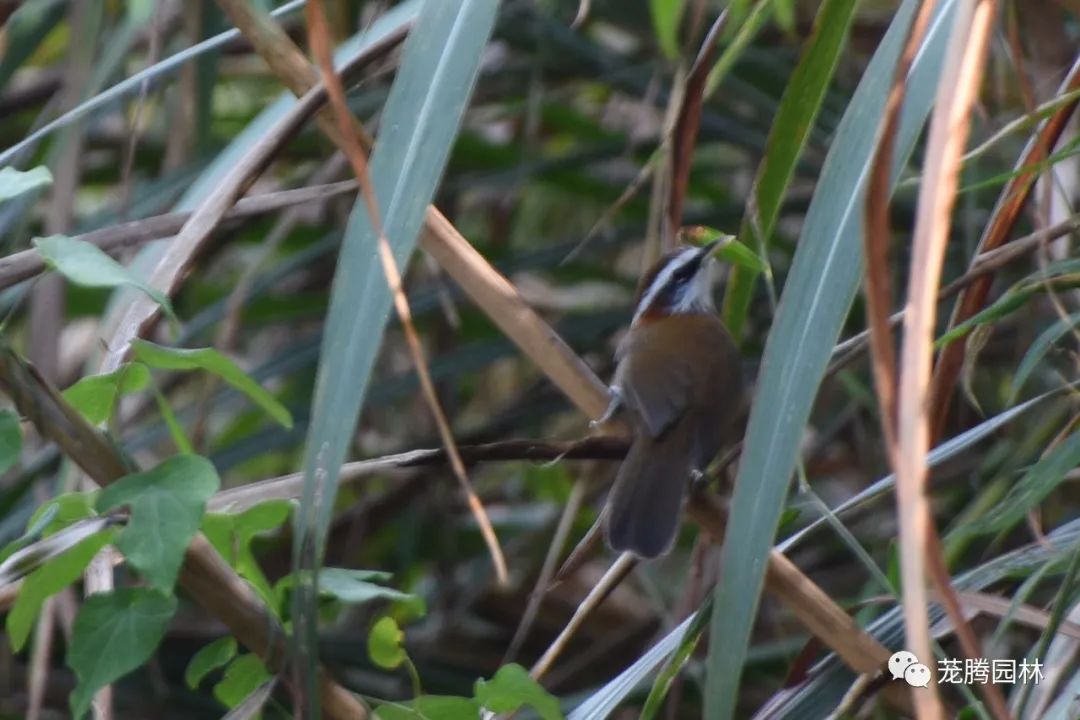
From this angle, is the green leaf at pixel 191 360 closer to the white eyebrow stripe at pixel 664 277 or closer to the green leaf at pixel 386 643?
the green leaf at pixel 386 643

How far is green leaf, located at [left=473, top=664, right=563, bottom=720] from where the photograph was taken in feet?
4.71

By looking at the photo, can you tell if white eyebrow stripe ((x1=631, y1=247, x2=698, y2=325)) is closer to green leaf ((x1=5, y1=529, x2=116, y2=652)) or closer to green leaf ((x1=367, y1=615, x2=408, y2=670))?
green leaf ((x1=367, y1=615, x2=408, y2=670))

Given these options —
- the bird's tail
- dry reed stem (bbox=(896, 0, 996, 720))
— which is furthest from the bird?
dry reed stem (bbox=(896, 0, 996, 720))

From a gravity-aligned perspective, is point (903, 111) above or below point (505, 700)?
above

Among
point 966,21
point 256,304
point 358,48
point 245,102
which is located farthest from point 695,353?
point 245,102

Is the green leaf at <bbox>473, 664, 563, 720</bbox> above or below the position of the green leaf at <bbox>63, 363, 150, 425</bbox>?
below

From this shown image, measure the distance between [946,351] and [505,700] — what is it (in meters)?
0.75

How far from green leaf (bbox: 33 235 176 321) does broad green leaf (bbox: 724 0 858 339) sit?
0.78m

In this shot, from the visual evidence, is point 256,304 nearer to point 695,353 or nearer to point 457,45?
point 695,353

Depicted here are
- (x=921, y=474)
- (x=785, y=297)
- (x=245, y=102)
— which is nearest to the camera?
(x=921, y=474)

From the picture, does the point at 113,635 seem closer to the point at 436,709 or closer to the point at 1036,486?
the point at 436,709

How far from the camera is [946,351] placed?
180cm

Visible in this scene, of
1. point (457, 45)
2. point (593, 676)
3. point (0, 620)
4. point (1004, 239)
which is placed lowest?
point (593, 676)

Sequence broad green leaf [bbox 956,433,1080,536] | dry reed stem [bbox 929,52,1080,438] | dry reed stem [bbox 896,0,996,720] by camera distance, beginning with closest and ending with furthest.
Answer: dry reed stem [bbox 896,0,996,720], broad green leaf [bbox 956,433,1080,536], dry reed stem [bbox 929,52,1080,438]
